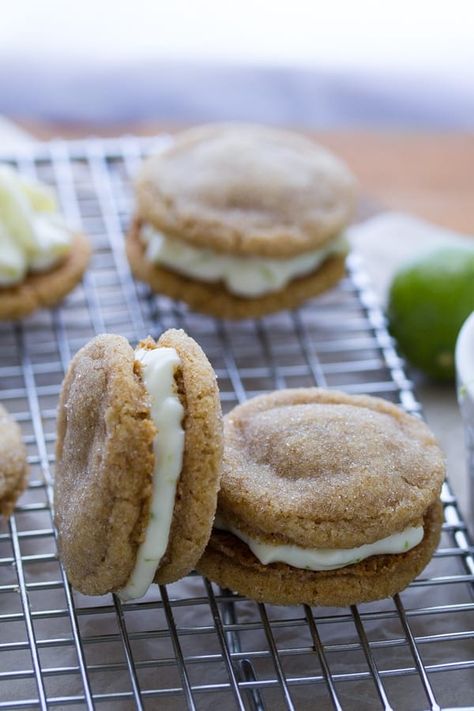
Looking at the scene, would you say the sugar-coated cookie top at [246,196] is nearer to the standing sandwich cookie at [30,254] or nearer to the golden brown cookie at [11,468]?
the standing sandwich cookie at [30,254]

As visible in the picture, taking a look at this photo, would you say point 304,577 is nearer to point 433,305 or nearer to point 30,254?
point 433,305

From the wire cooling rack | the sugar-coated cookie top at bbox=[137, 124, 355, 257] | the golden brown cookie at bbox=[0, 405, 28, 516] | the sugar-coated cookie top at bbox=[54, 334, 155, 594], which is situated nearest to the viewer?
the sugar-coated cookie top at bbox=[54, 334, 155, 594]

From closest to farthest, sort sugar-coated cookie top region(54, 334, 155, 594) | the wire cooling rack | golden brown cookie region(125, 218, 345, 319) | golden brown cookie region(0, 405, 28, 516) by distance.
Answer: sugar-coated cookie top region(54, 334, 155, 594)
the wire cooling rack
golden brown cookie region(0, 405, 28, 516)
golden brown cookie region(125, 218, 345, 319)

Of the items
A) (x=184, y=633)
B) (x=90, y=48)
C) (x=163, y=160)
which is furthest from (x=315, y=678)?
(x=90, y=48)

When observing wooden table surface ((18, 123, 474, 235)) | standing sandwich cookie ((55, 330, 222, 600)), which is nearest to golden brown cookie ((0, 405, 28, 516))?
standing sandwich cookie ((55, 330, 222, 600))

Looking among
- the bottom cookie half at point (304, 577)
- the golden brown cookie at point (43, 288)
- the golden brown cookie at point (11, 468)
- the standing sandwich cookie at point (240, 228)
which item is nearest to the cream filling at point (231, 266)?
the standing sandwich cookie at point (240, 228)

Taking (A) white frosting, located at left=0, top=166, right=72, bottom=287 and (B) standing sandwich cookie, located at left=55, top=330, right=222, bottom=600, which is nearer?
(B) standing sandwich cookie, located at left=55, top=330, right=222, bottom=600

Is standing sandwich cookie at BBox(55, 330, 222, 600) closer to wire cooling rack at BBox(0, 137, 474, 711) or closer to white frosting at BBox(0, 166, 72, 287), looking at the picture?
wire cooling rack at BBox(0, 137, 474, 711)
